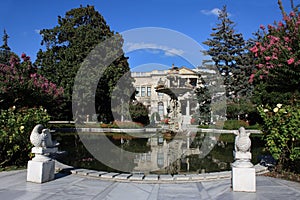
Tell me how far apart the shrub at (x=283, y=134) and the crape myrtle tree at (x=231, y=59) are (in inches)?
743

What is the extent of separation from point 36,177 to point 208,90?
23.3 meters

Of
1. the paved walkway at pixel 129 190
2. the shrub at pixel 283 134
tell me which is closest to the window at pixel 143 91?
the shrub at pixel 283 134

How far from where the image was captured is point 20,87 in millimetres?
11805

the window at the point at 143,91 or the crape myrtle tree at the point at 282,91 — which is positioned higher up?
the window at the point at 143,91

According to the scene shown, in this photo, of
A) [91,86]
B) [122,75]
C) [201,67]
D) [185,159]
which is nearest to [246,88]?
[201,67]

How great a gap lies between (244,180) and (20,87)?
10866mm

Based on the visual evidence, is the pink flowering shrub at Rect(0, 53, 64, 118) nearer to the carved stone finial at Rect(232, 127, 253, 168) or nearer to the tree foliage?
the carved stone finial at Rect(232, 127, 253, 168)

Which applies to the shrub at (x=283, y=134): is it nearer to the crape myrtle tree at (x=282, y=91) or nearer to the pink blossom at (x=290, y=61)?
the crape myrtle tree at (x=282, y=91)

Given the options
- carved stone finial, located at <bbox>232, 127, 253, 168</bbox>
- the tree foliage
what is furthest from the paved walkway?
the tree foliage

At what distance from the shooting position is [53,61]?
2591cm

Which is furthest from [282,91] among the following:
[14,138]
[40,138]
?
[14,138]

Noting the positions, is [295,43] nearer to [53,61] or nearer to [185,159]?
[185,159]

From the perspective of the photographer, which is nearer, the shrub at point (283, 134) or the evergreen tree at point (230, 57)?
the shrub at point (283, 134)

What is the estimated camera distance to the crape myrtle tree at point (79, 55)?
2430 cm
